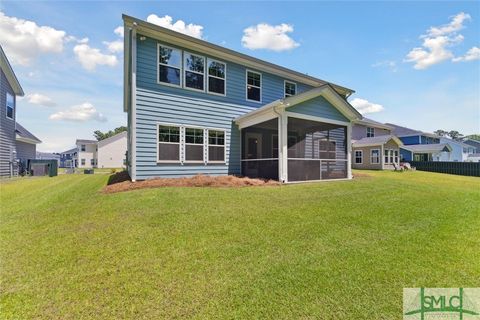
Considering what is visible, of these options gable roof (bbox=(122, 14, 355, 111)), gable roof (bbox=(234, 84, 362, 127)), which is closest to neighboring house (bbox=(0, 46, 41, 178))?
gable roof (bbox=(122, 14, 355, 111))

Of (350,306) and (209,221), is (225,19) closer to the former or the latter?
(209,221)

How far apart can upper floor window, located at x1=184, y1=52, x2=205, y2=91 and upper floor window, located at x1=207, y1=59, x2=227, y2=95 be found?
36 centimetres

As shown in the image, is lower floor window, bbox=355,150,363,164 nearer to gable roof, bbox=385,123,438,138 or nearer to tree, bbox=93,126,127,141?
gable roof, bbox=385,123,438,138

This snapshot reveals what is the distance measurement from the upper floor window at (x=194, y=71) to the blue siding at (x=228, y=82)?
0.28 m

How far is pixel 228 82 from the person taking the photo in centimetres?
1162

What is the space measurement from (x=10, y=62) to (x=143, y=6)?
13801mm

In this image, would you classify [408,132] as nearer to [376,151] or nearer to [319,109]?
[376,151]

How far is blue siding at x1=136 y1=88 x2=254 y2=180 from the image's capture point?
941 centimetres

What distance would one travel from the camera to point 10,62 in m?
16.1

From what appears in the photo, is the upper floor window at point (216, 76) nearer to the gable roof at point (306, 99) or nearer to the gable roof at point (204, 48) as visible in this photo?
the gable roof at point (204, 48)

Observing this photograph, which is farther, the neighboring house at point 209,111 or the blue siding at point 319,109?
the blue siding at point 319,109

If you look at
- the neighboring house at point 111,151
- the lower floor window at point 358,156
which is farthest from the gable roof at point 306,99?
the neighboring house at point 111,151

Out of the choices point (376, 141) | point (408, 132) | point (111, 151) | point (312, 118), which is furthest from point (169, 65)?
point (408, 132)

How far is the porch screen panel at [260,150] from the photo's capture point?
10539 millimetres
